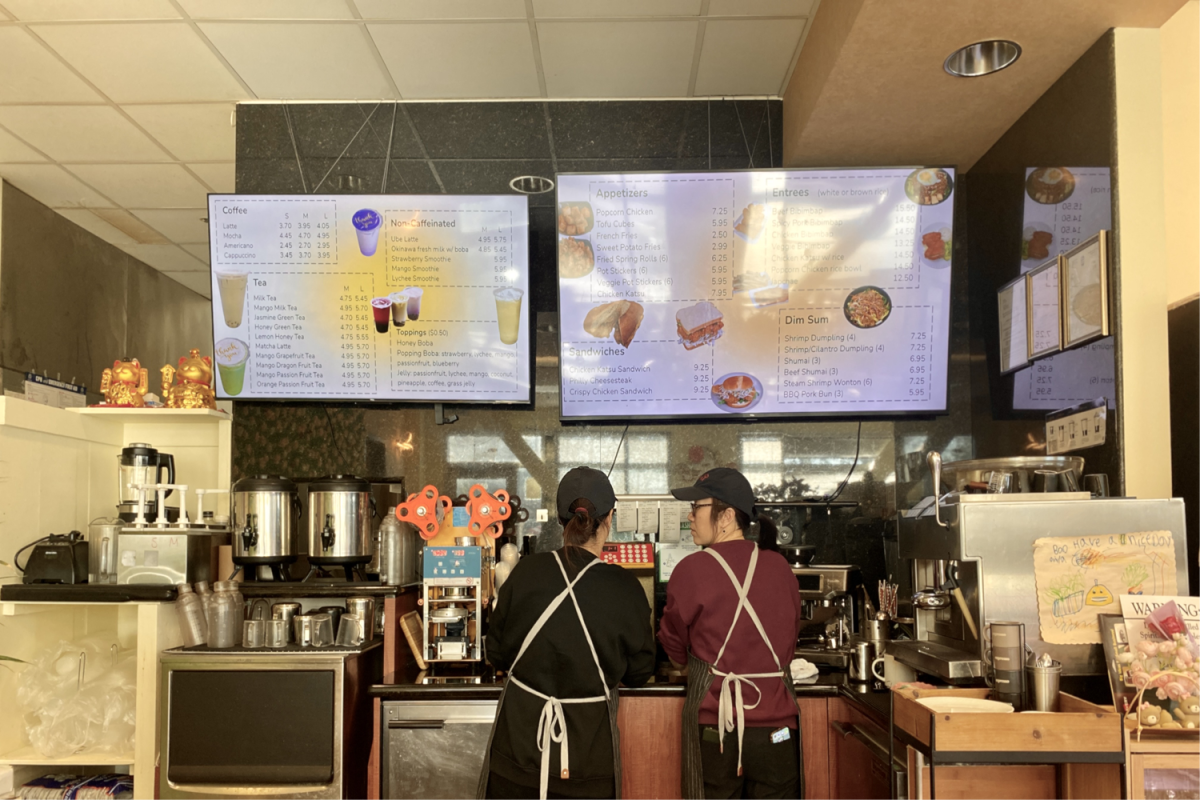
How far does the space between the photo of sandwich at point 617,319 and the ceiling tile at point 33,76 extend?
8.65ft

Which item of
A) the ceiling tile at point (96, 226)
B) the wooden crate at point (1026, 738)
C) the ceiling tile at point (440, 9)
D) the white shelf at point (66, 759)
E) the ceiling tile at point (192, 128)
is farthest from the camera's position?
the ceiling tile at point (96, 226)

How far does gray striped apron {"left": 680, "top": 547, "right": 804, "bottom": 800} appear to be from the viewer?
2.81 meters

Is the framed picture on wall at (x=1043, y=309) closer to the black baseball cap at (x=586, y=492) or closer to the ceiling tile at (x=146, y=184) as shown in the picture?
the black baseball cap at (x=586, y=492)

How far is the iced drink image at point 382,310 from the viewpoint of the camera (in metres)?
4.02

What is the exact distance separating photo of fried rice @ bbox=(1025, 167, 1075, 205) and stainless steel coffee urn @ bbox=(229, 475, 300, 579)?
3.23m

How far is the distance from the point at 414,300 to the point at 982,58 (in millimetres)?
2452

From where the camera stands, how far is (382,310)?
4.02 m

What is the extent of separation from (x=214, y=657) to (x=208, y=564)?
631mm

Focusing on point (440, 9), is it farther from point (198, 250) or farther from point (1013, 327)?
point (198, 250)

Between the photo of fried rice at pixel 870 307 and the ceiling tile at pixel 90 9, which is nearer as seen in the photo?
the ceiling tile at pixel 90 9

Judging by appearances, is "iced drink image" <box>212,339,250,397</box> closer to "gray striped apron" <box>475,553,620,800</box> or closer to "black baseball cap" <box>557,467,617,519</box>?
"black baseball cap" <box>557,467,617,519</box>

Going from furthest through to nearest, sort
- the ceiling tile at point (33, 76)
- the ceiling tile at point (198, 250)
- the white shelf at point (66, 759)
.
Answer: the ceiling tile at point (198, 250) → the ceiling tile at point (33, 76) → the white shelf at point (66, 759)

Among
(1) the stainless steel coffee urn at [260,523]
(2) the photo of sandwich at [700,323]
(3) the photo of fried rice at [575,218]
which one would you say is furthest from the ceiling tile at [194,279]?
(2) the photo of sandwich at [700,323]

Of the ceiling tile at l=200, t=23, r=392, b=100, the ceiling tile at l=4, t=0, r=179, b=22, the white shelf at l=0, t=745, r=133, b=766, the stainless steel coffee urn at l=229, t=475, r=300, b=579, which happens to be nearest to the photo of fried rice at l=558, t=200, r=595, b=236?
the ceiling tile at l=200, t=23, r=392, b=100
